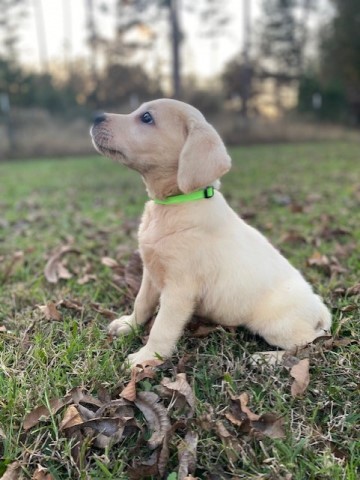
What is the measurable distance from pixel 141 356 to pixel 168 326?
192 millimetres

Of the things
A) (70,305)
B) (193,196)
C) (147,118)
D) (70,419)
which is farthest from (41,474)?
(147,118)

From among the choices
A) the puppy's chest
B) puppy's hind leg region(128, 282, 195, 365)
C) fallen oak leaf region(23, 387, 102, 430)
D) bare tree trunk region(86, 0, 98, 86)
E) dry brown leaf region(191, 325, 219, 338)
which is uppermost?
bare tree trunk region(86, 0, 98, 86)

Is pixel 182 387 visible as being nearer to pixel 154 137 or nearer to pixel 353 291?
pixel 154 137

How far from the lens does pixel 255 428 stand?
5.88 ft

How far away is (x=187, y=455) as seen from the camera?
167 cm

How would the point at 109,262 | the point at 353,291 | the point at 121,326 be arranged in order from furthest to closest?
1. the point at 109,262
2. the point at 353,291
3. the point at 121,326

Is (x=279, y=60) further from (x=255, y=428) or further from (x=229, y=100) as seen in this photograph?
(x=255, y=428)

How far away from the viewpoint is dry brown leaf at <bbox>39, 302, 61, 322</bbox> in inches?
103

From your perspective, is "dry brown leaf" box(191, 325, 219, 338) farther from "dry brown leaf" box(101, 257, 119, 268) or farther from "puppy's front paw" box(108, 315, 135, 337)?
"dry brown leaf" box(101, 257, 119, 268)

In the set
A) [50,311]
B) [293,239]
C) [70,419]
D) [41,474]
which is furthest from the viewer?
[293,239]

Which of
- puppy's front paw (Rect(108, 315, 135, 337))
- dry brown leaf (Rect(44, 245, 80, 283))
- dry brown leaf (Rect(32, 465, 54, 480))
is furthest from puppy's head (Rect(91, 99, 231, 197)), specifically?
dry brown leaf (Rect(32, 465, 54, 480))

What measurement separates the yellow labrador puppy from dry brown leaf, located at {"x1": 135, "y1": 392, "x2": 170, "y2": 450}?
29 centimetres

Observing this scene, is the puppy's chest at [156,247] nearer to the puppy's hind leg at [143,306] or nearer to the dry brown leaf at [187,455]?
the puppy's hind leg at [143,306]

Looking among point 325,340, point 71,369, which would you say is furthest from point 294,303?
point 71,369
